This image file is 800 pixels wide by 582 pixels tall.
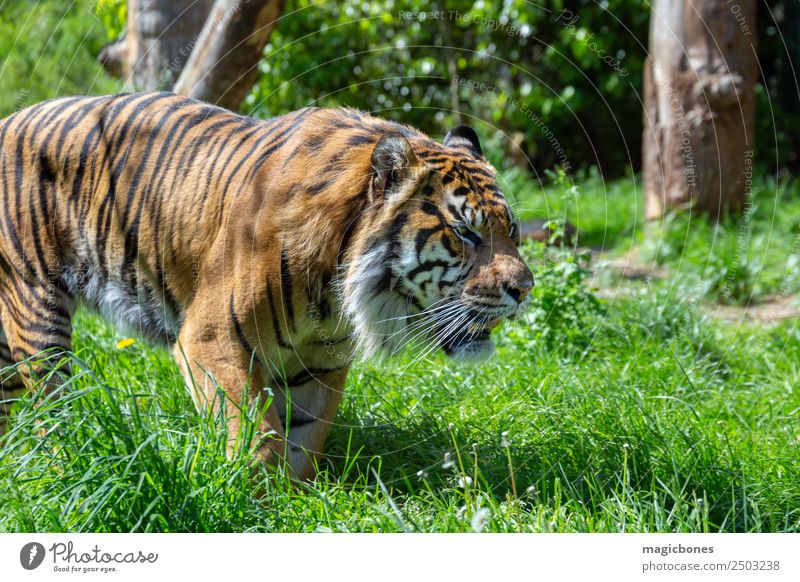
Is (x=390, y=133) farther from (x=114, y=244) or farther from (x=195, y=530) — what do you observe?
(x=195, y=530)

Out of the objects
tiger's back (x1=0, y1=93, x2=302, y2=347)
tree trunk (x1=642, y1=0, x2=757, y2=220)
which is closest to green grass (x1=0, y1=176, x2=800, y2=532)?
tiger's back (x1=0, y1=93, x2=302, y2=347)

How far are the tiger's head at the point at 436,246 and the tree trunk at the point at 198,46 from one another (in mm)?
2670

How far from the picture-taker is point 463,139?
3.92 m

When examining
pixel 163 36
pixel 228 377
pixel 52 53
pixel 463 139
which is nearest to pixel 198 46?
pixel 163 36

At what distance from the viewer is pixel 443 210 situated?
3406 millimetres

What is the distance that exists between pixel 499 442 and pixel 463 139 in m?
1.32

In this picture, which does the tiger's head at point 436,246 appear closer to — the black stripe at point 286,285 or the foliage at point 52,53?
the black stripe at point 286,285

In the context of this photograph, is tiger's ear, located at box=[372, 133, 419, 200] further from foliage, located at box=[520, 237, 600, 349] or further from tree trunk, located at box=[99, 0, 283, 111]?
tree trunk, located at box=[99, 0, 283, 111]

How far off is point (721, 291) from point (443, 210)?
3899 millimetres

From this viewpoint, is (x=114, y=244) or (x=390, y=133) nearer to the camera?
(x=390, y=133)

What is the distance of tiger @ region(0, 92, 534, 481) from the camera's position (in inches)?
134

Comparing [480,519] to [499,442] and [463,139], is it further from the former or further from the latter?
[463,139]

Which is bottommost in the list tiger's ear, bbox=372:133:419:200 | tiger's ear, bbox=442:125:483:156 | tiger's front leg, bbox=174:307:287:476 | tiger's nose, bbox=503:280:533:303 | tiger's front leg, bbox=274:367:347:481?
tiger's front leg, bbox=274:367:347:481
